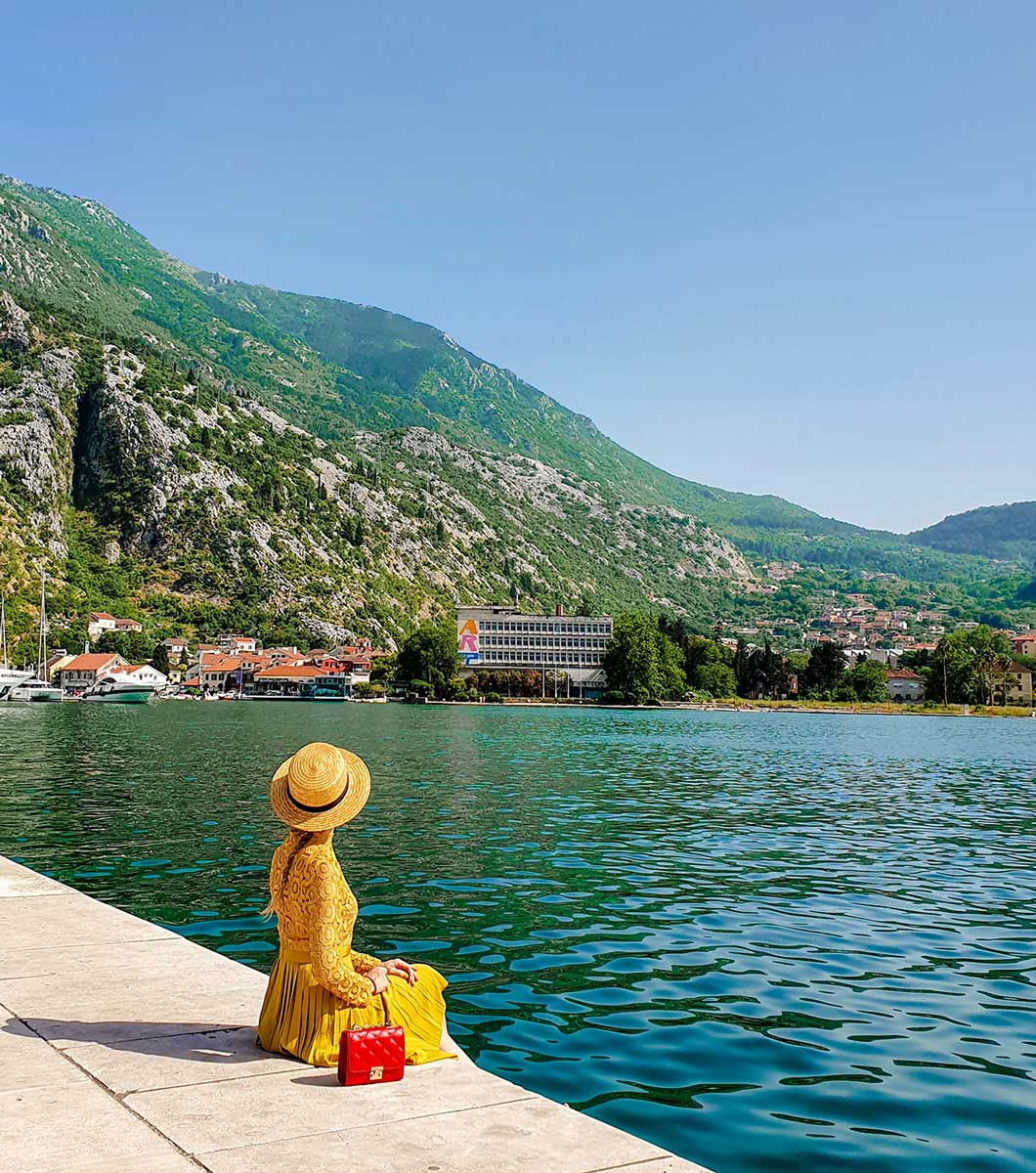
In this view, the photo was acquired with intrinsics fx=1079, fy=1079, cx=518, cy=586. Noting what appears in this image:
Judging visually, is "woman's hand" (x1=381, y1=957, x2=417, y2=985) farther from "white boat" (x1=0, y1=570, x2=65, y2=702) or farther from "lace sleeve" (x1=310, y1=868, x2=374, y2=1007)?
"white boat" (x1=0, y1=570, x2=65, y2=702)

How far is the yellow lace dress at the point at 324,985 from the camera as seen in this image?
26.6 ft

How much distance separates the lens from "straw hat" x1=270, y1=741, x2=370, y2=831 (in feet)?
27.5

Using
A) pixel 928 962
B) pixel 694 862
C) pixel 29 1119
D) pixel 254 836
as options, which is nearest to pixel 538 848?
pixel 694 862

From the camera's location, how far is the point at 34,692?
168 meters

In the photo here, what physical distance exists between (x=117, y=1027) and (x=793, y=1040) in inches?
279

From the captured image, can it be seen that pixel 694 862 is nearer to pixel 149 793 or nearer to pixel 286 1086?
pixel 286 1086

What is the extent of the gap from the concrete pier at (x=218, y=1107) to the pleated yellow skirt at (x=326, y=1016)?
0.47 ft

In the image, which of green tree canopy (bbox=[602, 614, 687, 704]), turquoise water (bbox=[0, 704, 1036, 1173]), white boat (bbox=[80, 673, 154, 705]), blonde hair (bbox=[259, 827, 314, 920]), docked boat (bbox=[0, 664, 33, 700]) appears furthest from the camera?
green tree canopy (bbox=[602, 614, 687, 704])

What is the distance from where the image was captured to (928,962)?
1548cm

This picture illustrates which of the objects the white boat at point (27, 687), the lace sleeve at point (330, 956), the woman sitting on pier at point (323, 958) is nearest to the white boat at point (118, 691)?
the white boat at point (27, 687)

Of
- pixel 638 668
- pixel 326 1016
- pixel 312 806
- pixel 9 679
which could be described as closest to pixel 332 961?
pixel 326 1016

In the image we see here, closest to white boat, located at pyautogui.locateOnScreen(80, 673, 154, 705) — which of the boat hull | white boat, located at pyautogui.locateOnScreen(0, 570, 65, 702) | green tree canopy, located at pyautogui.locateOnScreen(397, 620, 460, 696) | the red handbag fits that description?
the boat hull

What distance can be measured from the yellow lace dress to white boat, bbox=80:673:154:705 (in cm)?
17162

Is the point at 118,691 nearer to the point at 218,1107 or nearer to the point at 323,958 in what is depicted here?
the point at 323,958
